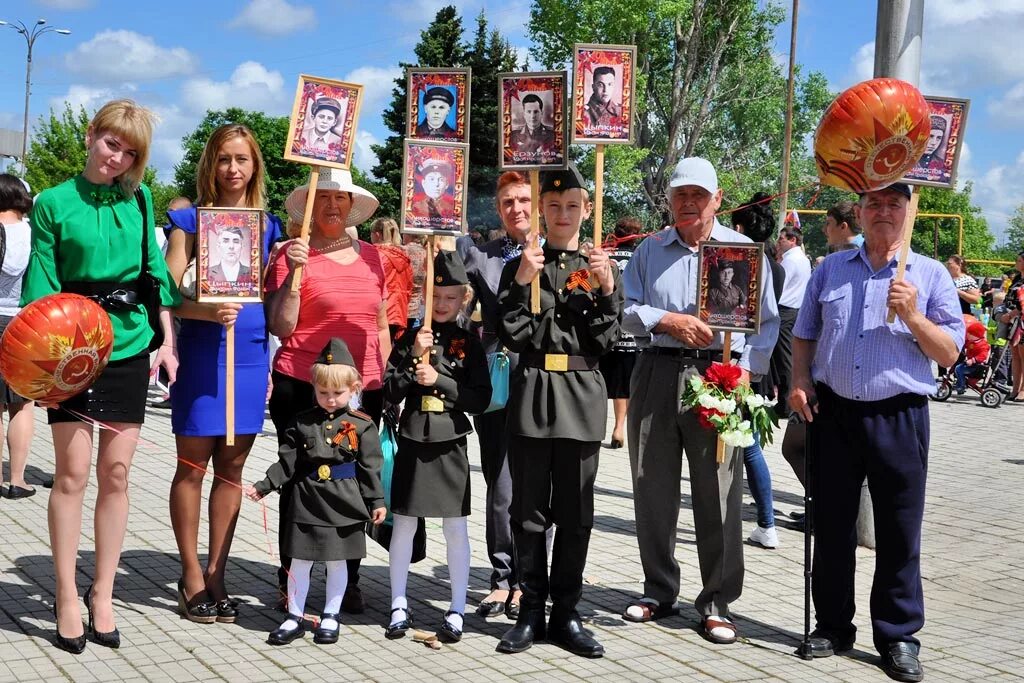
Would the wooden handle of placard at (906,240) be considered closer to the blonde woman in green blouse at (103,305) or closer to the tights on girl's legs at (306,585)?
the tights on girl's legs at (306,585)

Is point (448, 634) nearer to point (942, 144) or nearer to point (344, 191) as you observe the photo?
point (344, 191)

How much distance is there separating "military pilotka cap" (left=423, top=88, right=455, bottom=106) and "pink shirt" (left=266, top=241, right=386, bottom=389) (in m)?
0.91

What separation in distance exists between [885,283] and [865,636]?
186cm

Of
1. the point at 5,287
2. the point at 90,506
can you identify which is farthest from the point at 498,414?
the point at 5,287

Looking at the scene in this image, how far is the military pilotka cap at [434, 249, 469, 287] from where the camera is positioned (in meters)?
5.71

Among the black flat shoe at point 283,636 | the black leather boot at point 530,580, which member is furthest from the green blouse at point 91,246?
the black leather boot at point 530,580

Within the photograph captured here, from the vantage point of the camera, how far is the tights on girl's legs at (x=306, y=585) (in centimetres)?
554

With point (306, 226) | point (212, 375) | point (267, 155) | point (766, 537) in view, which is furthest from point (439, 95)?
point (267, 155)

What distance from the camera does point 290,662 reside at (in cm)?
515

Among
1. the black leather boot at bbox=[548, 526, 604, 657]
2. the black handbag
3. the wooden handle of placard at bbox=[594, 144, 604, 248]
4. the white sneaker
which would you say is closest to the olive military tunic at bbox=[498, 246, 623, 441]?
the wooden handle of placard at bbox=[594, 144, 604, 248]

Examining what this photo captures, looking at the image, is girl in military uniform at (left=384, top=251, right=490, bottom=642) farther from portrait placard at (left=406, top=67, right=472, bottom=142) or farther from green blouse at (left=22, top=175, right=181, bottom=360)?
green blouse at (left=22, top=175, right=181, bottom=360)

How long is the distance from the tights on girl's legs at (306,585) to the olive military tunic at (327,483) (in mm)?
88

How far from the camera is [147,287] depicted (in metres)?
5.41

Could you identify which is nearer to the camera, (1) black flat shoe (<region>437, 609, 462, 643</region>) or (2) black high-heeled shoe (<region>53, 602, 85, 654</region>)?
(2) black high-heeled shoe (<region>53, 602, 85, 654</region>)
